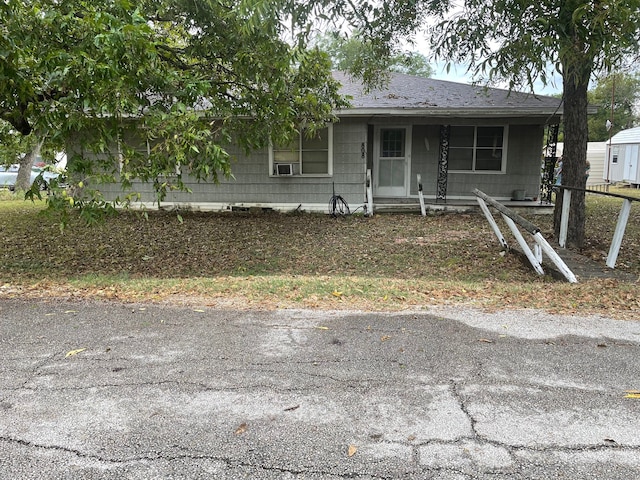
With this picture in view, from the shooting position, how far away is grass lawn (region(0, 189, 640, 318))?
5.67m

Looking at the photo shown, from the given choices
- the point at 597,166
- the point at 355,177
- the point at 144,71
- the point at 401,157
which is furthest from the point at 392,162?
the point at 597,166

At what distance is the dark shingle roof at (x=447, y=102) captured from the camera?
12.3 meters

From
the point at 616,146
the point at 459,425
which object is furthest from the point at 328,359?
the point at 616,146

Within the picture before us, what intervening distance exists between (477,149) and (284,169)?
5413 millimetres

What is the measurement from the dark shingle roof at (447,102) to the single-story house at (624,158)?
13.3 meters

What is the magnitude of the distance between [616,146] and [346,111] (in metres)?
20.1

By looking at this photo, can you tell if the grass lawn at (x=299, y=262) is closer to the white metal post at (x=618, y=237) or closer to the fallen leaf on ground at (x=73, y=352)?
the white metal post at (x=618, y=237)

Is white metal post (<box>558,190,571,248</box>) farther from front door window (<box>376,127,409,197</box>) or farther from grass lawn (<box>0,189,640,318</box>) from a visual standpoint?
front door window (<box>376,127,409,197</box>)

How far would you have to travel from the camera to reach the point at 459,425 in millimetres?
2807

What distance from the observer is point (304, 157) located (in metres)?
13.4

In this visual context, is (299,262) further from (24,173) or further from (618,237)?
(24,173)

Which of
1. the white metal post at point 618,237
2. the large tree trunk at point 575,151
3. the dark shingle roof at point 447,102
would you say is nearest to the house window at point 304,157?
the dark shingle roof at point 447,102

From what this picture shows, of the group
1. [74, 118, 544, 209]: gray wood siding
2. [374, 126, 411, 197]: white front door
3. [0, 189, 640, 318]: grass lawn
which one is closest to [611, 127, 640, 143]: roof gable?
[0, 189, 640, 318]: grass lawn

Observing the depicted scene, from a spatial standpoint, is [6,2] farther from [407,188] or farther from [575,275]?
[407,188]
